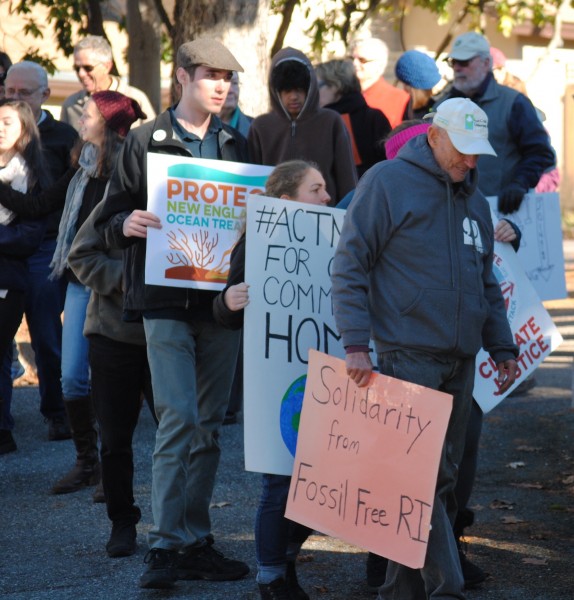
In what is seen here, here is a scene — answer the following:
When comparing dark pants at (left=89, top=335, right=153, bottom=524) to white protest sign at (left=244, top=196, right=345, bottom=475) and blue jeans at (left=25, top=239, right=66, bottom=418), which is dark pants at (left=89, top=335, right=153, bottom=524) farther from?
blue jeans at (left=25, top=239, right=66, bottom=418)

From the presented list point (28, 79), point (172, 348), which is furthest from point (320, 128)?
point (28, 79)

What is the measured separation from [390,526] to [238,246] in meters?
1.24

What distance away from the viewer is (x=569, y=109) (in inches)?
1342

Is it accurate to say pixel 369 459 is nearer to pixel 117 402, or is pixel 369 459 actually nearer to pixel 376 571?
pixel 376 571

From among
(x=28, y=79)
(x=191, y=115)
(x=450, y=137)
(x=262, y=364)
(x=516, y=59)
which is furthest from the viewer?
(x=516, y=59)

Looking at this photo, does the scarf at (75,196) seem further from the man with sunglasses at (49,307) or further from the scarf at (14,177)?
the man with sunglasses at (49,307)

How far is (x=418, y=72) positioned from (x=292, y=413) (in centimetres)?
351

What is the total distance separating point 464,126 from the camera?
451cm

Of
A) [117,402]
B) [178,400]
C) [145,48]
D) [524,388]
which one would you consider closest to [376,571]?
[178,400]

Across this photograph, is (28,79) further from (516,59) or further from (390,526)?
(516,59)

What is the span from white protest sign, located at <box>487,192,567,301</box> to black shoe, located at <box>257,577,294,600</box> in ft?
9.22

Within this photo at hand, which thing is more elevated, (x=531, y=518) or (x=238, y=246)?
(x=238, y=246)

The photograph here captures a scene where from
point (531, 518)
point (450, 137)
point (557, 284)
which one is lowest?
point (531, 518)

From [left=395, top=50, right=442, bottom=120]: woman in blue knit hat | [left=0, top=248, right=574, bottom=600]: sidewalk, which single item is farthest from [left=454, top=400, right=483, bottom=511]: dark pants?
[left=395, top=50, right=442, bottom=120]: woman in blue knit hat
